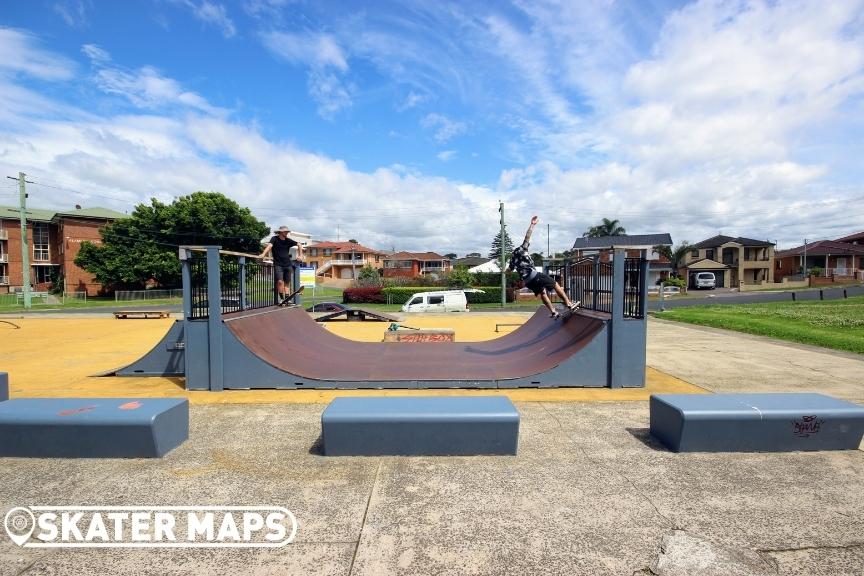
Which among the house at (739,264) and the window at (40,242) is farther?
the house at (739,264)

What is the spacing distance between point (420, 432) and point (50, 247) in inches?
2710

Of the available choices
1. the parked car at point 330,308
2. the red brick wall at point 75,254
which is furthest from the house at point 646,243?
the red brick wall at point 75,254

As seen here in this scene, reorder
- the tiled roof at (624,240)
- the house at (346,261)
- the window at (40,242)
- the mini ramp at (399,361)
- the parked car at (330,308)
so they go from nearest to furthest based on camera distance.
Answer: the mini ramp at (399,361) → the parked car at (330,308) → the window at (40,242) → the tiled roof at (624,240) → the house at (346,261)

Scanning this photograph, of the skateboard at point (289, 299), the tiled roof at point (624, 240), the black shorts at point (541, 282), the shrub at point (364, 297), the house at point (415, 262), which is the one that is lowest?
the shrub at point (364, 297)

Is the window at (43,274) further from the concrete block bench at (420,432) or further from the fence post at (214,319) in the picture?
the concrete block bench at (420,432)

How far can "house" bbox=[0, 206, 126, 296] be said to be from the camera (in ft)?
167

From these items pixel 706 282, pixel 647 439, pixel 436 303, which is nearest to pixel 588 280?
pixel 647 439

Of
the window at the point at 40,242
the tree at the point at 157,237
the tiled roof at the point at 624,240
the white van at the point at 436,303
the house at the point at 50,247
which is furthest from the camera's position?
the tiled roof at the point at 624,240

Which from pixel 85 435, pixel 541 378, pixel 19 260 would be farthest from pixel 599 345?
pixel 19 260

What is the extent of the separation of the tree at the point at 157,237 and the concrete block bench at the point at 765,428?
49.5 meters

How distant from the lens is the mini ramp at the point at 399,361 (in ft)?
23.5

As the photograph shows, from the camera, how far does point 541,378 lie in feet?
23.7

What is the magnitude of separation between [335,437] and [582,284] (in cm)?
707

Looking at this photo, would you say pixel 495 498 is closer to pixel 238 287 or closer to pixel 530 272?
pixel 530 272
